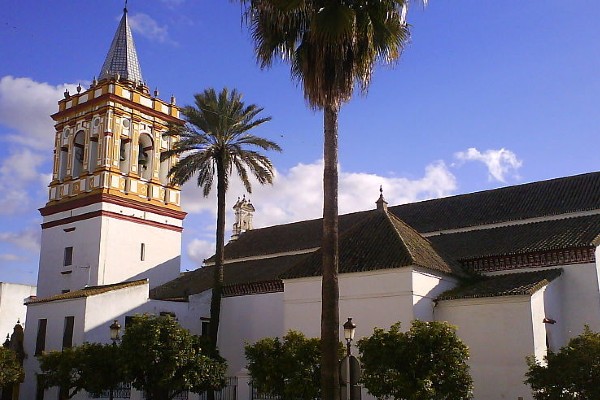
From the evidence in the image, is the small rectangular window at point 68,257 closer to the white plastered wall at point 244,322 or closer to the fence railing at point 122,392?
the white plastered wall at point 244,322

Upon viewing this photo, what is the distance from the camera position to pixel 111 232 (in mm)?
33938

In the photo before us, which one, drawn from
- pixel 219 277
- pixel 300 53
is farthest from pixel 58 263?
pixel 300 53

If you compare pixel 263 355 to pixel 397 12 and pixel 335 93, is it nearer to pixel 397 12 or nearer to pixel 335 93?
pixel 335 93

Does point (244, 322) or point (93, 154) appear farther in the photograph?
point (93, 154)

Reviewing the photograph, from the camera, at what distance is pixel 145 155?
37031 mm

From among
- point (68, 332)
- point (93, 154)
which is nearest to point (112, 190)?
point (93, 154)

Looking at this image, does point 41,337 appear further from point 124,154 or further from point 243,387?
point 124,154

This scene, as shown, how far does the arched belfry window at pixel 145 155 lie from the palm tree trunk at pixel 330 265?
75.8ft

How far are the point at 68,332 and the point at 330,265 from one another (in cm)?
1734

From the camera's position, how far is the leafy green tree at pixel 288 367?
1844 cm

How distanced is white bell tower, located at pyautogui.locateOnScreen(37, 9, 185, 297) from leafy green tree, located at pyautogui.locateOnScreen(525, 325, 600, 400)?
23.1m

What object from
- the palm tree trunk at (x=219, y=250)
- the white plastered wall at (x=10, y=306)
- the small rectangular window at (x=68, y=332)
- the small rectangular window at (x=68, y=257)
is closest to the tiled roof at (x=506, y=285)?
the palm tree trunk at (x=219, y=250)

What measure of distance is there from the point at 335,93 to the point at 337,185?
82.3 inches

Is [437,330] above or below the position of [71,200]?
below
